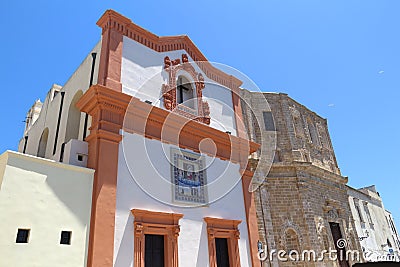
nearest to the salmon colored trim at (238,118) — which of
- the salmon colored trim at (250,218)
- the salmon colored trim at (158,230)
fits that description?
the salmon colored trim at (250,218)

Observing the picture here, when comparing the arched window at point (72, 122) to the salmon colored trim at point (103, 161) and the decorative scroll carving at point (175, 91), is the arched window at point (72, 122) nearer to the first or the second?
the salmon colored trim at point (103, 161)

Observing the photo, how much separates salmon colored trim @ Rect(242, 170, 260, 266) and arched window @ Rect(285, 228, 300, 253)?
16.2 feet

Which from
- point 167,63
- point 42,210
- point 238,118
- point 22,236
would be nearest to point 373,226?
point 238,118

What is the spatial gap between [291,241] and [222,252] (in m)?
6.86

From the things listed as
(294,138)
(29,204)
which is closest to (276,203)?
(294,138)

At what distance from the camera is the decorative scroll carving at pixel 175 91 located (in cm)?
997

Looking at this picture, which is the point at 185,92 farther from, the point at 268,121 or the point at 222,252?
the point at 268,121

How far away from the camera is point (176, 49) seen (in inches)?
440

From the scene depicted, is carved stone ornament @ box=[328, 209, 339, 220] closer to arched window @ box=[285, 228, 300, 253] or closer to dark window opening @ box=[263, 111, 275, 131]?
arched window @ box=[285, 228, 300, 253]

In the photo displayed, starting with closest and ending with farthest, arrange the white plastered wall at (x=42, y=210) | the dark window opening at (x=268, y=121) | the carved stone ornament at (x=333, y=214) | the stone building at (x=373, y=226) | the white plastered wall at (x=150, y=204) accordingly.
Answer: the white plastered wall at (x=42, y=210) < the white plastered wall at (x=150, y=204) < the carved stone ornament at (x=333, y=214) < the dark window opening at (x=268, y=121) < the stone building at (x=373, y=226)

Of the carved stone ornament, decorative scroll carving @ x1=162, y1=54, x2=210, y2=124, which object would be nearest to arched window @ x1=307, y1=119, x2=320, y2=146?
the carved stone ornament

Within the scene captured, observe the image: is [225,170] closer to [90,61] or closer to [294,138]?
[90,61]

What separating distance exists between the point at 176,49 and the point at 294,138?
32.3ft

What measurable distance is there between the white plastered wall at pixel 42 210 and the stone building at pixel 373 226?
19614 millimetres
